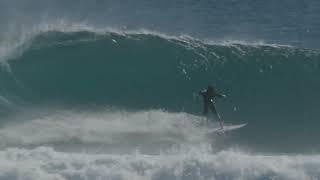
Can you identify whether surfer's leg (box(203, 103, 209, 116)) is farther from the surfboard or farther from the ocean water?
the surfboard

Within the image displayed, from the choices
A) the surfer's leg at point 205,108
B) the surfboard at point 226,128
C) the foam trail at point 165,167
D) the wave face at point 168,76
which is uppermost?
the wave face at point 168,76

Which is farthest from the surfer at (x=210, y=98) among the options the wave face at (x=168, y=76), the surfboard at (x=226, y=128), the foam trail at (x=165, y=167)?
the foam trail at (x=165, y=167)

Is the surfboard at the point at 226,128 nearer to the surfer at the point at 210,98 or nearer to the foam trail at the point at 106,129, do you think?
the surfer at the point at 210,98

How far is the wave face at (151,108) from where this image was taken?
19.4 meters

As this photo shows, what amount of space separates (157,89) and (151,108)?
1419 millimetres

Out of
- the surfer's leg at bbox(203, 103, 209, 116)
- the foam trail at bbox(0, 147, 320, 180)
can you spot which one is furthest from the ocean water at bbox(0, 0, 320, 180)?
the surfer's leg at bbox(203, 103, 209, 116)

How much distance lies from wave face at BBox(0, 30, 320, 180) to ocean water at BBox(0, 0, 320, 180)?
38 mm

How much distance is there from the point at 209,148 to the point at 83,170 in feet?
12.5

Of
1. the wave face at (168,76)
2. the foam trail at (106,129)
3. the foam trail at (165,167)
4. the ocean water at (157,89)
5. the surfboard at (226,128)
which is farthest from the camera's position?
the wave face at (168,76)

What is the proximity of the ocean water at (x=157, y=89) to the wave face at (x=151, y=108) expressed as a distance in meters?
0.04

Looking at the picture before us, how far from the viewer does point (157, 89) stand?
25.4 metres

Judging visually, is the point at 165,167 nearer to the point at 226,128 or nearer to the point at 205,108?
the point at 226,128

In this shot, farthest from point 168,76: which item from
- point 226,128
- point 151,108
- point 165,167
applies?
point 165,167

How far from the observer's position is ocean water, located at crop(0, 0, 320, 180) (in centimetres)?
1955
